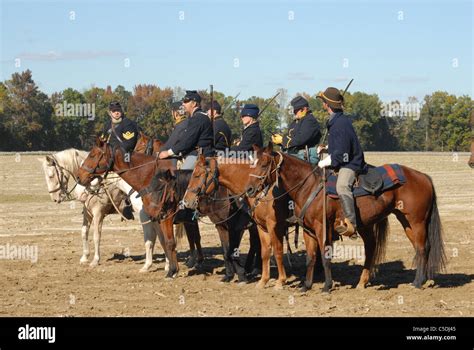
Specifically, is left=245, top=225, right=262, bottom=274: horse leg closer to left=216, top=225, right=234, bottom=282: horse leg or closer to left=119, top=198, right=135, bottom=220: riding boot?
left=216, top=225, right=234, bottom=282: horse leg

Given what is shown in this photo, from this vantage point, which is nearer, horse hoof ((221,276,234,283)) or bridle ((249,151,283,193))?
bridle ((249,151,283,193))

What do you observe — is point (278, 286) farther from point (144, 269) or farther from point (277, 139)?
point (277, 139)

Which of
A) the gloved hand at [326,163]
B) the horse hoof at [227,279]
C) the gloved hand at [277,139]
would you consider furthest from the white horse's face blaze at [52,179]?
the gloved hand at [326,163]

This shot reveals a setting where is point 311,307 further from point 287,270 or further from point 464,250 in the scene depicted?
point 464,250

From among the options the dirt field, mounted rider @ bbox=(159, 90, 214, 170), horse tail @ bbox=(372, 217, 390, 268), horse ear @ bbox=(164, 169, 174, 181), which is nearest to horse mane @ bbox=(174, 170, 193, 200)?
horse ear @ bbox=(164, 169, 174, 181)

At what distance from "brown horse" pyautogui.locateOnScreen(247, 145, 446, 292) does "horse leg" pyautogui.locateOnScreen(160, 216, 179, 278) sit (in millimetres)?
2645

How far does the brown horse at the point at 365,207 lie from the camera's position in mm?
12664

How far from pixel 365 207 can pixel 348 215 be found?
0.42 meters

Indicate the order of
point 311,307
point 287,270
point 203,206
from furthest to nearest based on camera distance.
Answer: point 287,270
point 203,206
point 311,307

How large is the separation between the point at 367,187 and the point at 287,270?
11.1ft

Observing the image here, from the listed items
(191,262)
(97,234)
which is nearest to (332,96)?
(191,262)

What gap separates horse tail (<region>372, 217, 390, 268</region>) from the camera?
44.6ft
